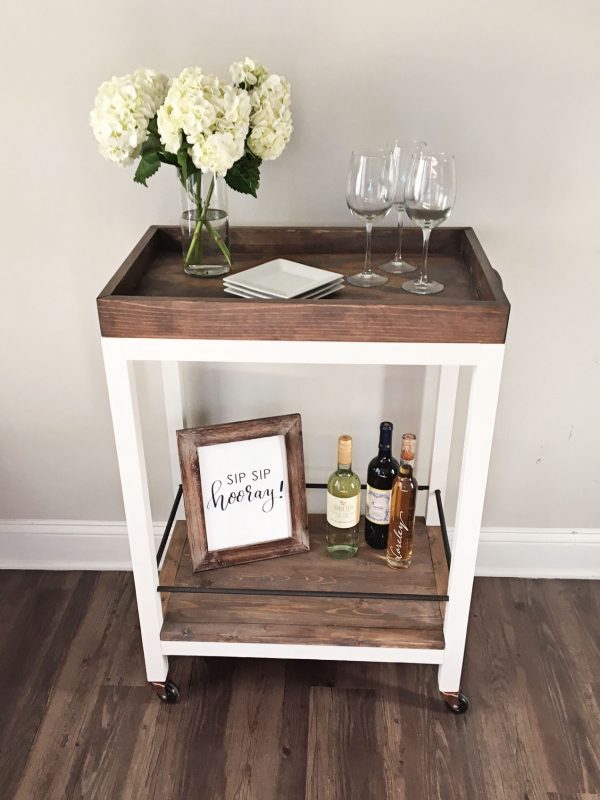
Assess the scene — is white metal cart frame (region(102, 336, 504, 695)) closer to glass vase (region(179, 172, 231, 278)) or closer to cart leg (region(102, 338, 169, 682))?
cart leg (region(102, 338, 169, 682))

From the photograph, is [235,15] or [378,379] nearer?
[235,15]

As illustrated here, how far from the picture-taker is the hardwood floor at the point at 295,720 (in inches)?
60.9

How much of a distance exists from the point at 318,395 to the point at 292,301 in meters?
0.61

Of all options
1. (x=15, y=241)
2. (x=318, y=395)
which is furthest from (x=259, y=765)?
(x=15, y=241)

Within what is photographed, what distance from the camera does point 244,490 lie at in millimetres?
1711

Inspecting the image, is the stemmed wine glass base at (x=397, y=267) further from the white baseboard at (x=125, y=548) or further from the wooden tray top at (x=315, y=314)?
the white baseboard at (x=125, y=548)

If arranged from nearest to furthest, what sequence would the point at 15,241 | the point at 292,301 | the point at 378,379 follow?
1. the point at 292,301
2. the point at 15,241
3. the point at 378,379

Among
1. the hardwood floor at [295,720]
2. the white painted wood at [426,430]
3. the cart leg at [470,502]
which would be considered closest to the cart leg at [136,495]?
the hardwood floor at [295,720]

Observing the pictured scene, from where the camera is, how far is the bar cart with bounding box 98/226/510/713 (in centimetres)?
127

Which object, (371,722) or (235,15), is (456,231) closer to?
(235,15)

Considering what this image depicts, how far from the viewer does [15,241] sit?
1.71m

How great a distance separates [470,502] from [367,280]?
0.47 m

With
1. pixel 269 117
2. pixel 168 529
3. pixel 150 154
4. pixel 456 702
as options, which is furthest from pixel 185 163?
pixel 456 702

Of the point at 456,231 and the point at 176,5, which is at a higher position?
the point at 176,5
